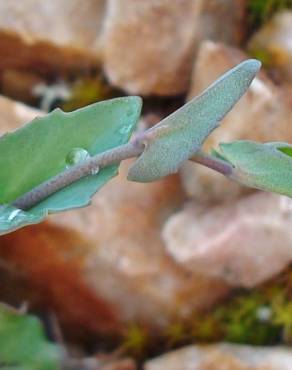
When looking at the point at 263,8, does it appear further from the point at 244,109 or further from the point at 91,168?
the point at 91,168

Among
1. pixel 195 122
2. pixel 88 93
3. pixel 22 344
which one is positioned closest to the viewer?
pixel 195 122

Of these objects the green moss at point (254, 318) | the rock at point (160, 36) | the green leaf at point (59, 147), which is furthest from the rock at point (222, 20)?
the green leaf at point (59, 147)

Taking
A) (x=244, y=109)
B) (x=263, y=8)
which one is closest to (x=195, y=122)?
(x=244, y=109)

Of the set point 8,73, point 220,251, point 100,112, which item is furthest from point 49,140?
point 8,73

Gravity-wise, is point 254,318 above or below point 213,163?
below

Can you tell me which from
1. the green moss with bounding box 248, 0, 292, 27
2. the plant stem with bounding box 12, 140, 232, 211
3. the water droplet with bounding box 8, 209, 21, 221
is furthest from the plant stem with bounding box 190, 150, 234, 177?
the green moss with bounding box 248, 0, 292, 27

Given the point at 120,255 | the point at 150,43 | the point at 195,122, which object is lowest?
the point at 120,255

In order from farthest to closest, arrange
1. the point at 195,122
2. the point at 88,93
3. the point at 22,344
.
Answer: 1. the point at 88,93
2. the point at 22,344
3. the point at 195,122
